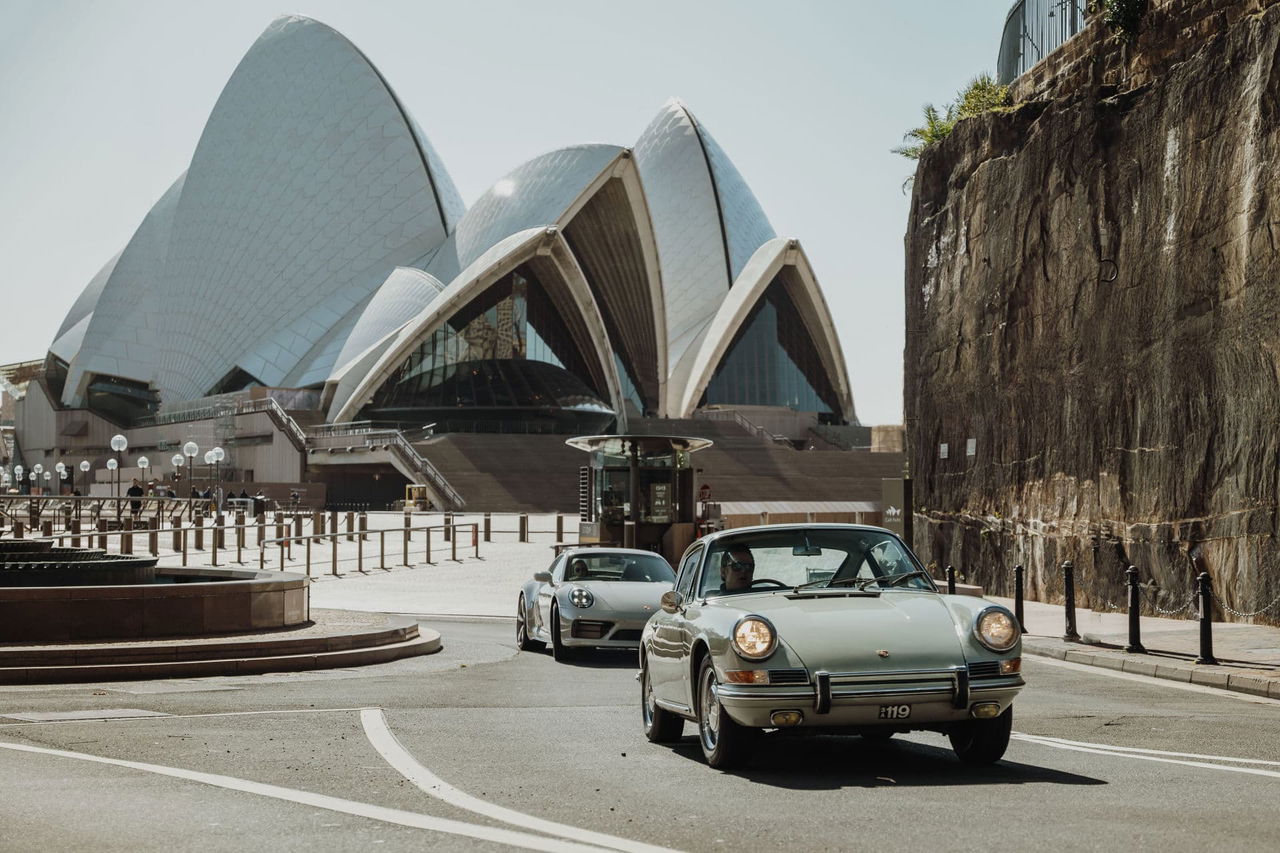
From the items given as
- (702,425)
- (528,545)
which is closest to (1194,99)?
(528,545)

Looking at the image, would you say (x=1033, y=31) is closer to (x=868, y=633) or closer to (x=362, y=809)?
(x=868, y=633)

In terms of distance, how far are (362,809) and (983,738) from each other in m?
3.13

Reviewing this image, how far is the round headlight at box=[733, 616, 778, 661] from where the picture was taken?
7.02 meters

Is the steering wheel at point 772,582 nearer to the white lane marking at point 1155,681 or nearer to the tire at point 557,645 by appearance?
the white lane marking at point 1155,681

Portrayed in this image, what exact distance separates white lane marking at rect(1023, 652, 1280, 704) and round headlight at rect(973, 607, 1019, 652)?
4.52 metres

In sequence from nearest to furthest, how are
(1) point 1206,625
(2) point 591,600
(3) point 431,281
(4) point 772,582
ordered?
(4) point 772,582, (1) point 1206,625, (2) point 591,600, (3) point 431,281

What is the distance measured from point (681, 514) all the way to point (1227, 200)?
43.5ft

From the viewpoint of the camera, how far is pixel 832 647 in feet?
23.1

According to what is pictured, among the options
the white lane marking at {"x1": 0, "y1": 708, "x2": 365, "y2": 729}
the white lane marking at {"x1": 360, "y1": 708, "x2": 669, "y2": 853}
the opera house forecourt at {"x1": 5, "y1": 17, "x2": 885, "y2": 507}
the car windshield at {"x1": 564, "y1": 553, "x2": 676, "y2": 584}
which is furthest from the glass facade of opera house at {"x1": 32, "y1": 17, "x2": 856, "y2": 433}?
the white lane marking at {"x1": 360, "y1": 708, "x2": 669, "y2": 853}

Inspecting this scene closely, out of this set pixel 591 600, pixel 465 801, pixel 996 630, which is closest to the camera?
pixel 465 801

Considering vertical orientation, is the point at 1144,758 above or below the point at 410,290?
below

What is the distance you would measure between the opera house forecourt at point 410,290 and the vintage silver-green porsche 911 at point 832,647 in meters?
61.5

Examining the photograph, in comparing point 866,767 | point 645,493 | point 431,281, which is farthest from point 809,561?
point 431,281

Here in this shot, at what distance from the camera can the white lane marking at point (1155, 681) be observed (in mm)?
11047
